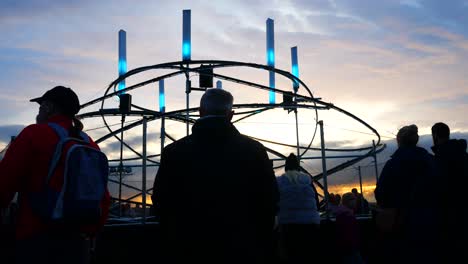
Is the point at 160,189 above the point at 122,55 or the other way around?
the other way around

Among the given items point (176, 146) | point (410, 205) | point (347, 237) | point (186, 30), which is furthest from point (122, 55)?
point (176, 146)

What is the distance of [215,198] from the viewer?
11.1 ft

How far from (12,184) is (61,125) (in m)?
0.59

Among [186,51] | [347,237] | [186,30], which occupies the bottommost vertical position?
[347,237]

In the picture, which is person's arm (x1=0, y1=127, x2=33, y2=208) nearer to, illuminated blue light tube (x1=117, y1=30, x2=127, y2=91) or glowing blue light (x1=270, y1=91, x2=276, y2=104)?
illuminated blue light tube (x1=117, y1=30, x2=127, y2=91)

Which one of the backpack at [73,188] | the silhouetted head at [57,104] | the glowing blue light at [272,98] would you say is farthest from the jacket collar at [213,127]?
the glowing blue light at [272,98]

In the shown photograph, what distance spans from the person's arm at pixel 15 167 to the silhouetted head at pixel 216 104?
1223 millimetres

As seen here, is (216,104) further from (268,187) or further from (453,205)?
(453,205)

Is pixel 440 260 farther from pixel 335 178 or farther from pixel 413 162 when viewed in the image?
pixel 335 178

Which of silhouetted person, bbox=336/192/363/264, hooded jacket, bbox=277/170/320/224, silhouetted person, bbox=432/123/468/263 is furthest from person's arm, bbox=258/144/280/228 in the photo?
silhouetted person, bbox=336/192/363/264

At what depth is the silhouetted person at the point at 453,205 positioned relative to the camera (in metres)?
5.55

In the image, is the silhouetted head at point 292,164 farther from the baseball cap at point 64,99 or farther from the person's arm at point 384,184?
the baseball cap at point 64,99

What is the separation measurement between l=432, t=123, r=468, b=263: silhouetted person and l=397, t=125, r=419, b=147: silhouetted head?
291 mm

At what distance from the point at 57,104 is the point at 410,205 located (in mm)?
3532
